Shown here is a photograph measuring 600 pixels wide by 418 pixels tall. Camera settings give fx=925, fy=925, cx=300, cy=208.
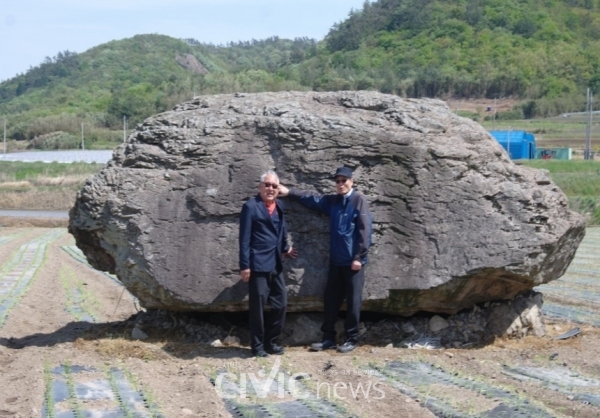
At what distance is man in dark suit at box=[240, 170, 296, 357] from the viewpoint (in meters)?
9.09

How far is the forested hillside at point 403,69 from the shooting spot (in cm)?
7250

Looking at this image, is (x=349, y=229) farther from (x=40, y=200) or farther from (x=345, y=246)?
(x=40, y=200)

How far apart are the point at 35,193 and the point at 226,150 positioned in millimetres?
31717

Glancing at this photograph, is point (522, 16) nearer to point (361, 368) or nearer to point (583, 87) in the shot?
point (583, 87)

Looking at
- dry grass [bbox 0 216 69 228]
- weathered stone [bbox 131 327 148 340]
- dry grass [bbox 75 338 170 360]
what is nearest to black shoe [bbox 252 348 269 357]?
dry grass [bbox 75 338 170 360]

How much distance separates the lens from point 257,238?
30.0ft

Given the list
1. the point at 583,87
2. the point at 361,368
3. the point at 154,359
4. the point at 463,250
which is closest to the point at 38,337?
the point at 154,359

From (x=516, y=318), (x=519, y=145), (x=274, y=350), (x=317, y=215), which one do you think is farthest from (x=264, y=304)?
(x=519, y=145)

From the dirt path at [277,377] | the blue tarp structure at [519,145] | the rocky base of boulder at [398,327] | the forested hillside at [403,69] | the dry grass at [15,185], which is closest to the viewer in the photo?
the dirt path at [277,377]

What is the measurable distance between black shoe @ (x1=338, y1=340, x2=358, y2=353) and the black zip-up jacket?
837 mm

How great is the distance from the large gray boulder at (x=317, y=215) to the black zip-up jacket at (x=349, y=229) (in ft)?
1.12

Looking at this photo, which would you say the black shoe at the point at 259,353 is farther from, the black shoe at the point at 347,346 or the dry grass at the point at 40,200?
the dry grass at the point at 40,200

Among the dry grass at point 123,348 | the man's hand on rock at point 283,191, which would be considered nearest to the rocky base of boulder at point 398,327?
the dry grass at point 123,348

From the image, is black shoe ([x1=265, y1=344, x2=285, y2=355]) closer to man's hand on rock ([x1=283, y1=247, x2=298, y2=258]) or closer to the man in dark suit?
the man in dark suit
